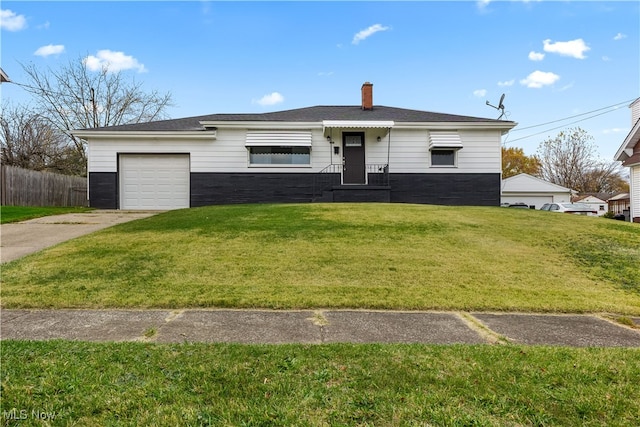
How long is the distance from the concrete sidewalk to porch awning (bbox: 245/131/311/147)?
1019cm

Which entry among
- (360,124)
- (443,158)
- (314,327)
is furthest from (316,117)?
(314,327)

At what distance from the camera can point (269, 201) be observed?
1358 centimetres

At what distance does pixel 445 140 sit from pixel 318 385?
1281 centimetres

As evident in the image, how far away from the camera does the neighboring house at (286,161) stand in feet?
44.0

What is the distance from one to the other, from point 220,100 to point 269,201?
36.5ft

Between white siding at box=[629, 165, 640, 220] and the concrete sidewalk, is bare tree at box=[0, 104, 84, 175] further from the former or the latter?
white siding at box=[629, 165, 640, 220]

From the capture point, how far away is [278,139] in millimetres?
13320

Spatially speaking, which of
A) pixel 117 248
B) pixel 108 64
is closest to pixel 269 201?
pixel 117 248

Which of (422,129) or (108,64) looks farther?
(108,64)

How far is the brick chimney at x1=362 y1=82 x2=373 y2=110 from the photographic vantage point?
16.3 m

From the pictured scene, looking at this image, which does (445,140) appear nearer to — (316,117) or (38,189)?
(316,117)

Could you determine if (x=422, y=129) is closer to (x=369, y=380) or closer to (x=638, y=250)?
(x=638, y=250)

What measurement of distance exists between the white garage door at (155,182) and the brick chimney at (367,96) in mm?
8234

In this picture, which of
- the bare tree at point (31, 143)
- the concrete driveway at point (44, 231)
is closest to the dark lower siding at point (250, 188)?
the concrete driveway at point (44, 231)
